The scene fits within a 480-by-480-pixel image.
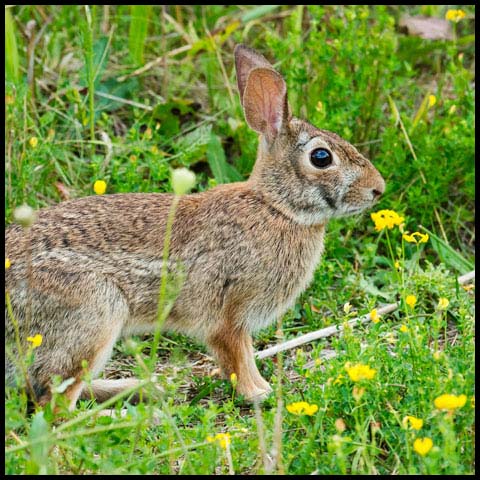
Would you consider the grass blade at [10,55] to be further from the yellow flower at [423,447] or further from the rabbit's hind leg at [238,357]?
the yellow flower at [423,447]

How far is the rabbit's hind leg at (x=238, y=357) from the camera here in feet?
14.8

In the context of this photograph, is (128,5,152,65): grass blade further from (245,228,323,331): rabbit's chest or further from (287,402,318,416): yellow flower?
(287,402,318,416): yellow flower

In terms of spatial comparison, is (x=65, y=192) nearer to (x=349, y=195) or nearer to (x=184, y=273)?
(x=184, y=273)

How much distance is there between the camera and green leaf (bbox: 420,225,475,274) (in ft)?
17.9

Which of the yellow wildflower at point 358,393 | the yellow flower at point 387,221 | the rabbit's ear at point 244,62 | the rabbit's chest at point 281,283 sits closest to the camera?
the yellow wildflower at point 358,393

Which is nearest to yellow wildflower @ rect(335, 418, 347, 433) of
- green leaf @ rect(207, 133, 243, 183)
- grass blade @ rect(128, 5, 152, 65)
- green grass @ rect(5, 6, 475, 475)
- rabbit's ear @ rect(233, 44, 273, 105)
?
green grass @ rect(5, 6, 475, 475)

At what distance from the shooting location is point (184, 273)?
4531 mm

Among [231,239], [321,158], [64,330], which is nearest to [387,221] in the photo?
[321,158]

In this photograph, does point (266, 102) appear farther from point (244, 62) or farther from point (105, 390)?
point (105, 390)

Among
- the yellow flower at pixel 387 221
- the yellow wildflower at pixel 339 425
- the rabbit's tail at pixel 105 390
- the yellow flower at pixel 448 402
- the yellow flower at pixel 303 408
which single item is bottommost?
the rabbit's tail at pixel 105 390

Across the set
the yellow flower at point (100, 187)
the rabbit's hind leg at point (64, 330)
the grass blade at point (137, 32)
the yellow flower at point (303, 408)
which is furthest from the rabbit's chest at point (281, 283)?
the grass blade at point (137, 32)

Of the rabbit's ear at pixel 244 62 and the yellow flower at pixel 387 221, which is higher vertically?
the rabbit's ear at pixel 244 62

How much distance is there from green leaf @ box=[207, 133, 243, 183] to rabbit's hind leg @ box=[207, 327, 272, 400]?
1.33 meters

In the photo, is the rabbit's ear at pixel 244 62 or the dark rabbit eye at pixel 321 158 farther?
the rabbit's ear at pixel 244 62
